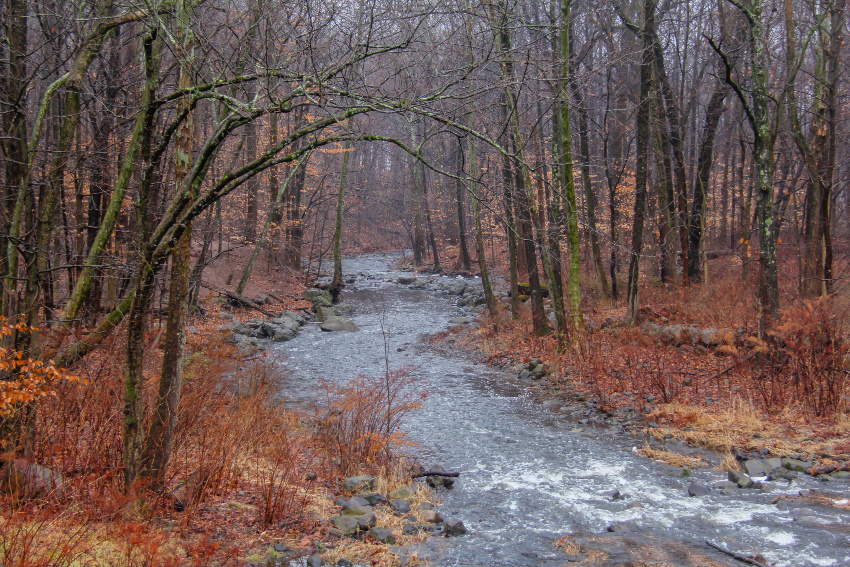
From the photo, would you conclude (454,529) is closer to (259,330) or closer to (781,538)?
(781,538)

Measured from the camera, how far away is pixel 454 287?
26.8 meters

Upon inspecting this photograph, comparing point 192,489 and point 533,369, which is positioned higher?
point 192,489

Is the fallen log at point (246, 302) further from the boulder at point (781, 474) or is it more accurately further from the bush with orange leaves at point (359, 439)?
the boulder at point (781, 474)

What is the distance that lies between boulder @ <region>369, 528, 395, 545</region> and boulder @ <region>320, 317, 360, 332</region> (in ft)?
42.4

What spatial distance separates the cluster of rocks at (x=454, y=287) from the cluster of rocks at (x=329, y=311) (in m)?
4.83

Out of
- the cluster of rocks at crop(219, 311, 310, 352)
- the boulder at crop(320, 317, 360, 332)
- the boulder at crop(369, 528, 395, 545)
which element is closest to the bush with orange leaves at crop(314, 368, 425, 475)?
the boulder at crop(369, 528, 395, 545)

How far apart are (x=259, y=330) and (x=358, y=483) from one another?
37.5 ft

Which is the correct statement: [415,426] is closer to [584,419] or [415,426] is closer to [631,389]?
[584,419]

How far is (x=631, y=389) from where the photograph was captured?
9828 millimetres

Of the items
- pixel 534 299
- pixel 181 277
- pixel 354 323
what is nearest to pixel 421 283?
pixel 354 323

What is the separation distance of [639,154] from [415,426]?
9.02 m

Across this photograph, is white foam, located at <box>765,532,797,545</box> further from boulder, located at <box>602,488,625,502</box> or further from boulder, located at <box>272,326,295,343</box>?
boulder, located at <box>272,326,295,343</box>

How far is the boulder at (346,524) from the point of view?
16.3 feet

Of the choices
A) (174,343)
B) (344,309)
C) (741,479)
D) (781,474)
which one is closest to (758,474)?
(781,474)
